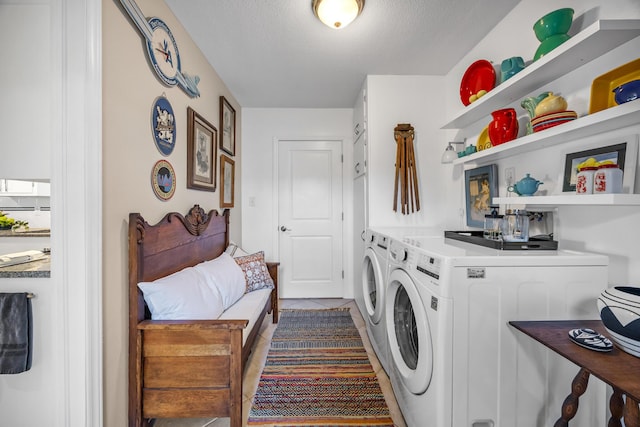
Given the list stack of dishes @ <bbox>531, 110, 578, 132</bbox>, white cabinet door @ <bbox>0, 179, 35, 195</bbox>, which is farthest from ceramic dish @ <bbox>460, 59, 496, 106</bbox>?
white cabinet door @ <bbox>0, 179, 35, 195</bbox>

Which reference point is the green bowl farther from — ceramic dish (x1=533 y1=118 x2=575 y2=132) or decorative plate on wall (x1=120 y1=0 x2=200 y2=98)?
decorative plate on wall (x1=120 y1=0 x2=200 y2=98)

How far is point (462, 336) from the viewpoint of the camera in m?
1.04

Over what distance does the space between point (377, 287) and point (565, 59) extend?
149 centimetres

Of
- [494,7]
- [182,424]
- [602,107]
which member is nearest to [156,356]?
[182,424]

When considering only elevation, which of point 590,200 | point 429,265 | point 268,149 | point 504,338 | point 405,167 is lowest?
point 504,338

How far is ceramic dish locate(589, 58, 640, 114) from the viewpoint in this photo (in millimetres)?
1058

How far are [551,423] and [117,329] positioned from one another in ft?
6.00

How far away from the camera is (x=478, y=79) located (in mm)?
1904

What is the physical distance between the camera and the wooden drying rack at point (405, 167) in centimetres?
241

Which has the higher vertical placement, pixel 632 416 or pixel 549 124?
pixel 549 124

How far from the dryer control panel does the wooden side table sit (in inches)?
12.4

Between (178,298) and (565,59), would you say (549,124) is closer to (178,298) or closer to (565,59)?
(565,59)

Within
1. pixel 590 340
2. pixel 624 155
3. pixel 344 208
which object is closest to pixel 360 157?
pixel 344 208

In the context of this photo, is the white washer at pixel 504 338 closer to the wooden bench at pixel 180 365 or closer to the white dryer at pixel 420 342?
the white dryer at pixel 420 342
